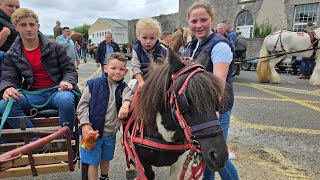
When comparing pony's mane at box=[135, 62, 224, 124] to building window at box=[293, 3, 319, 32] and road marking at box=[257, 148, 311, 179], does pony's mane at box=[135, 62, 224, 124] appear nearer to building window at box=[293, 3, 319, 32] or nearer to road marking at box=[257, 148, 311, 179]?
road marking at box=[257, 148, 311, 179]

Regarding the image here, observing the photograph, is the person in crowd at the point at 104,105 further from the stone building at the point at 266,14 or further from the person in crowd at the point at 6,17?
the stone building at the point at 266,14

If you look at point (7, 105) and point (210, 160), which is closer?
point (210, 160)

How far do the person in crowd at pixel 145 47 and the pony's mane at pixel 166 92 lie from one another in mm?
907

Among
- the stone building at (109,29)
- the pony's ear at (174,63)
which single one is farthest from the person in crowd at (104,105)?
the stone building at (109,29)

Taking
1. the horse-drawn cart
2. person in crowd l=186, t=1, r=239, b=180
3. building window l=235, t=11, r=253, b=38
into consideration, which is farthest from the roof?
person in crowd l=186, t=1, r=239, b=180

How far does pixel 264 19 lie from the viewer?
21.1 metres

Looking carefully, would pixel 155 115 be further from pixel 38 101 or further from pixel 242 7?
pixel 242 7

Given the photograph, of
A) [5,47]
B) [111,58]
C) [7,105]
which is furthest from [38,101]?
[5,47]

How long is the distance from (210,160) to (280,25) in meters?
21.8

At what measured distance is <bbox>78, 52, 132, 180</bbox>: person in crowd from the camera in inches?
90.9

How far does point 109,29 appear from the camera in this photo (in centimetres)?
5603

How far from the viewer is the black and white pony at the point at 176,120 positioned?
1.50 m

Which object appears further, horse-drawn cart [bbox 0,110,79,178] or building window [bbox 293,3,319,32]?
building window [bbox 293,3,319,32]

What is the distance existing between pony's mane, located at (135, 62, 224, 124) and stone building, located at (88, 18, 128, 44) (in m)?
48.3
